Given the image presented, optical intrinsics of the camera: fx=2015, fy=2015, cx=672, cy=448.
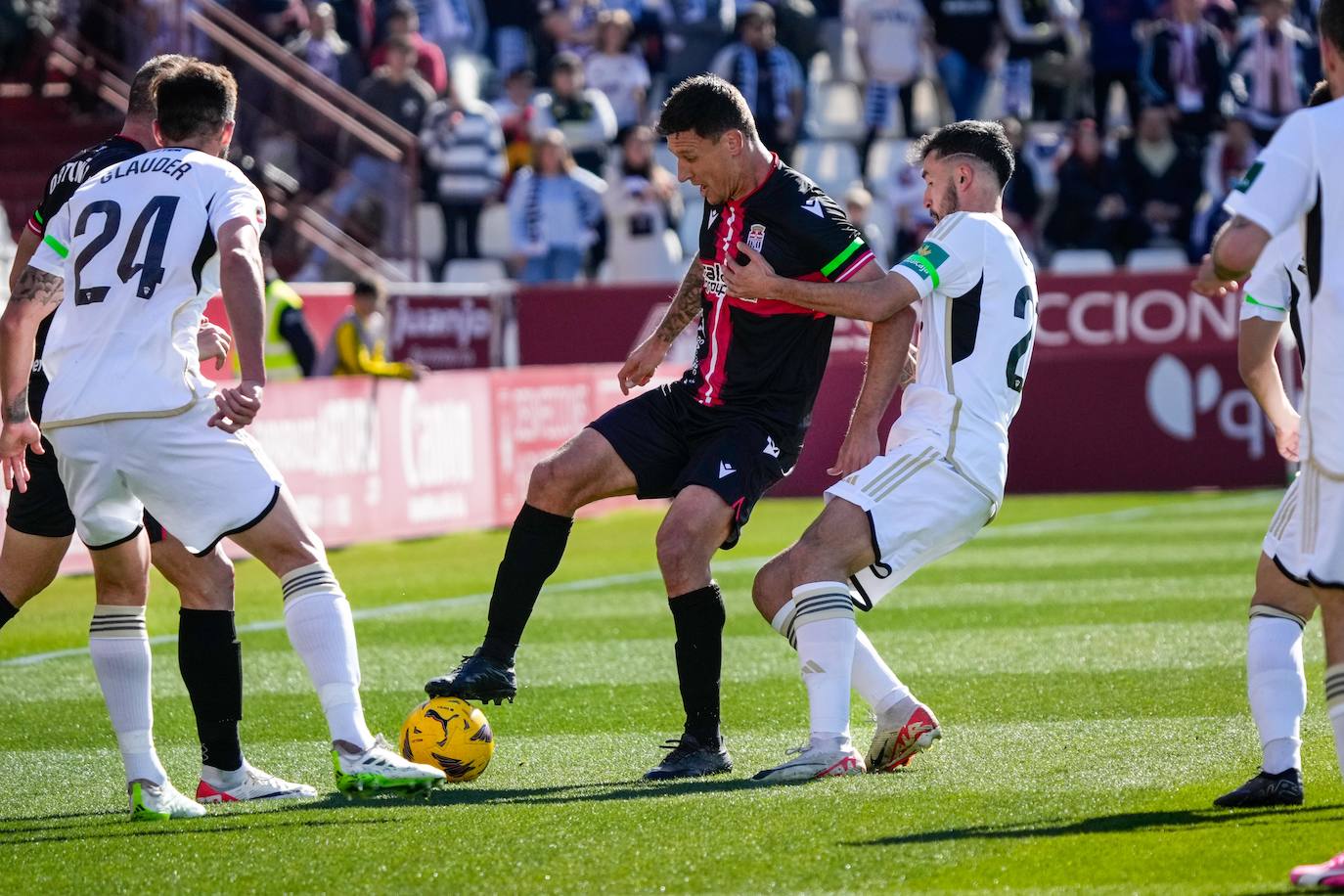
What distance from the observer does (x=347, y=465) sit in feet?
48.1

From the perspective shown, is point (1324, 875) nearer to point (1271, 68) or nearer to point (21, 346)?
point (21, 346)

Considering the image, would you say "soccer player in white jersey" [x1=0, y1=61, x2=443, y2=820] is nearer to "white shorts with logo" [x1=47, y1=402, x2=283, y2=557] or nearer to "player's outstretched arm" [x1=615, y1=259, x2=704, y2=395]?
"white shorts with logo" [x1=47, y1=402, x2=283, y2=557]

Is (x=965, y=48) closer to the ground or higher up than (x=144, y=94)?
higher up

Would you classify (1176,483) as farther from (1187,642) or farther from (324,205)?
(1187,642)

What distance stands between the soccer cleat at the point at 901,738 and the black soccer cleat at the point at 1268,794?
0.99m

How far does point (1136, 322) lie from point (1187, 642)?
1074 centimetres

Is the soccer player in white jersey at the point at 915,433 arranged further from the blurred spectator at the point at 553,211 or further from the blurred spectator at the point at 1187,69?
the blurred spectator at the point at 1187,69

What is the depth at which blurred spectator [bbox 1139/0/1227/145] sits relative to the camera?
20703 mm

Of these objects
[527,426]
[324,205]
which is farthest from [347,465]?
[324,205]

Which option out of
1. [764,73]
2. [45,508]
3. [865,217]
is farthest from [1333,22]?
[764,73]

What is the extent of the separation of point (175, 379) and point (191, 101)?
0.82 metres

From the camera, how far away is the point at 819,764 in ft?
20.0

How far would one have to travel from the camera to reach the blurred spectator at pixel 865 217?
19.2m

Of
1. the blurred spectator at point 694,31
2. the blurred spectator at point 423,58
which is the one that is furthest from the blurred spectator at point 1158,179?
the blurred spectator at point 423,58
